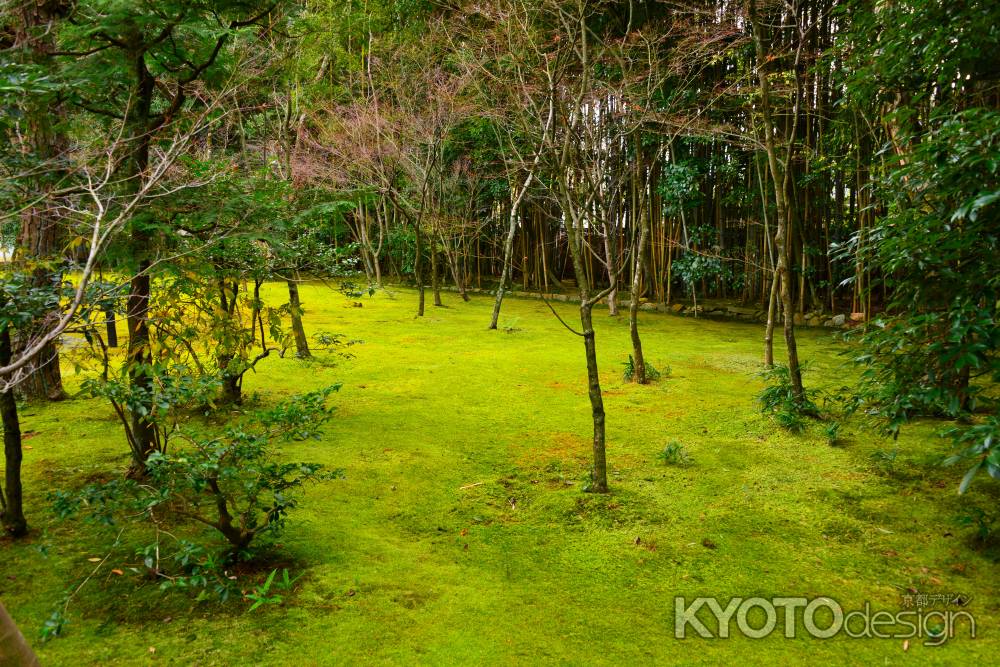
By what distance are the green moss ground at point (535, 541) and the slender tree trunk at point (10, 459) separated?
10 cm

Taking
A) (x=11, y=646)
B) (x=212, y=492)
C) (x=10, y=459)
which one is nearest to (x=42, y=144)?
(x=10, y=459)

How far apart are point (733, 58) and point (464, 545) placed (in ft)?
30.0

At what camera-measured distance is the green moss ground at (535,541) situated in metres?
2.31

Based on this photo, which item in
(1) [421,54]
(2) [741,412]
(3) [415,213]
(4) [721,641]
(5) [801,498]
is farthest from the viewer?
(3) [415,213]

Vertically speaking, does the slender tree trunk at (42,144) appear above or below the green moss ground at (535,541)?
above

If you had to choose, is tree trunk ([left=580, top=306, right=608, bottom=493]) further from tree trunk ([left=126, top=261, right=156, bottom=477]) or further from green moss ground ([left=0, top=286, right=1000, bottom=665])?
tree trunk ([left=126, top=261, right=156, bottom=477])

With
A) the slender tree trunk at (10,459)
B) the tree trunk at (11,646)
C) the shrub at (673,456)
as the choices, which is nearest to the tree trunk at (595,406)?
the shrub at (673,456)

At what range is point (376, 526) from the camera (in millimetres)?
3273

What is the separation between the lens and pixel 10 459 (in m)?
2.86

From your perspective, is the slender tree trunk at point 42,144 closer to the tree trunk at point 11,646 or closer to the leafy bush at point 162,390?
the leafy bush at point 162,390

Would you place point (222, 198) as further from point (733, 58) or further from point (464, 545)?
point (733, 58)

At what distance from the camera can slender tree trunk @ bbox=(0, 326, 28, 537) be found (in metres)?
2.81

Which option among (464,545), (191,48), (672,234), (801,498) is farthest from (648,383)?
(672,234)

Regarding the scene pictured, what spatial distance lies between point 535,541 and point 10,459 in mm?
2383
